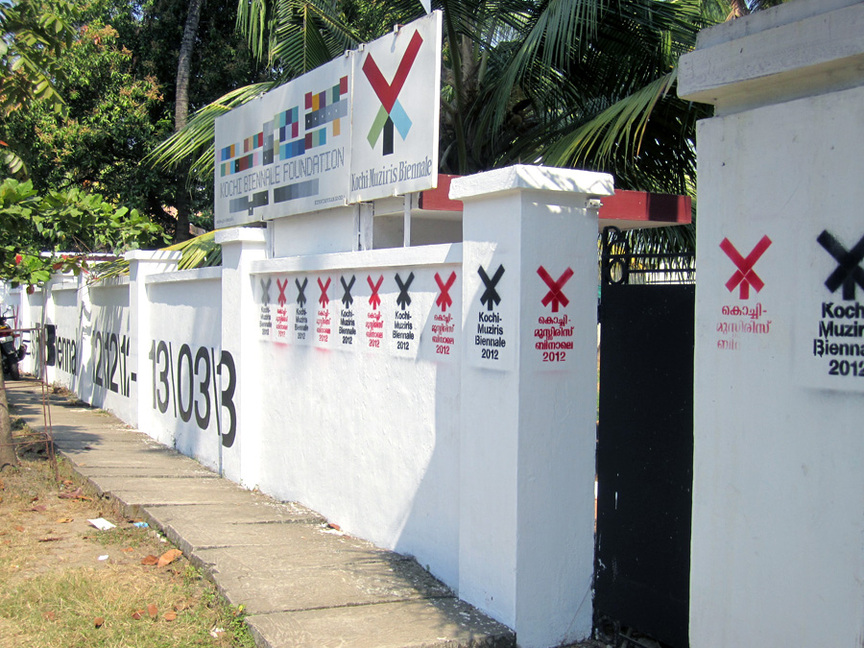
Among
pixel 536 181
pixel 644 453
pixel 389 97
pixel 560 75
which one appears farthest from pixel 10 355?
pixel 644 453

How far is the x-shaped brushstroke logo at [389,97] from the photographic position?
18.5ft

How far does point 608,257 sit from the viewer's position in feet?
14.9

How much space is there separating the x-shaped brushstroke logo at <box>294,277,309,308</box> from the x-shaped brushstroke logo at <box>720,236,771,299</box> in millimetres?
4139

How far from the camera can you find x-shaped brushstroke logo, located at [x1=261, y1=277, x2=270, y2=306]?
763 cm

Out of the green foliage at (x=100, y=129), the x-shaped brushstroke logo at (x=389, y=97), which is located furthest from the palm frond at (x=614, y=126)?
the green foliage at (x=100, y=129)

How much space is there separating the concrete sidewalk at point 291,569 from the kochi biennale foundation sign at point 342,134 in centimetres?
245

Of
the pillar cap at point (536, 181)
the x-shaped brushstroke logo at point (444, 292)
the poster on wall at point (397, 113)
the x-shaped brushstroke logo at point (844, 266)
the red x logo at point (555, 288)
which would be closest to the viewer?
the x-shaped brushstroke logo at point (844, 266)

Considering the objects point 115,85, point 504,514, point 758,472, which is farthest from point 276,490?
point 115,85

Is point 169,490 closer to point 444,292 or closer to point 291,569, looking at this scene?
point 291,569

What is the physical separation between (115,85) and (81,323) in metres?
6.06

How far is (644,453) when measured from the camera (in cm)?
424

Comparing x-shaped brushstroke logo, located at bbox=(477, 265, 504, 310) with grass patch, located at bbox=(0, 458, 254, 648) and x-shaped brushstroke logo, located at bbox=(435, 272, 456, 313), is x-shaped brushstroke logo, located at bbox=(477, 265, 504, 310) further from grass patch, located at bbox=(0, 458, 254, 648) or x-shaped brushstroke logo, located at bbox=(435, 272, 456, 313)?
grass patch, located at bbox=(0, 458, 254, 648)

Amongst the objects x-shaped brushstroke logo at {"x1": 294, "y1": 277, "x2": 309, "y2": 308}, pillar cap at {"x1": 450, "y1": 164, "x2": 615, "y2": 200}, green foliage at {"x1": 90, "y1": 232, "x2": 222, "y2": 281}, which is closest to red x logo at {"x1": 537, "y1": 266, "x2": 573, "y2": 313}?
pillar cap at {"x1": 450, "y1": 164, "x2": 615, "y2": 200}

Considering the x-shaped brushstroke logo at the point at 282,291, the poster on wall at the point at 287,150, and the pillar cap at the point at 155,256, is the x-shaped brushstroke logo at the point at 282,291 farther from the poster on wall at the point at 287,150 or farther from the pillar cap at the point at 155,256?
the pillar cap at the point at 155,256
